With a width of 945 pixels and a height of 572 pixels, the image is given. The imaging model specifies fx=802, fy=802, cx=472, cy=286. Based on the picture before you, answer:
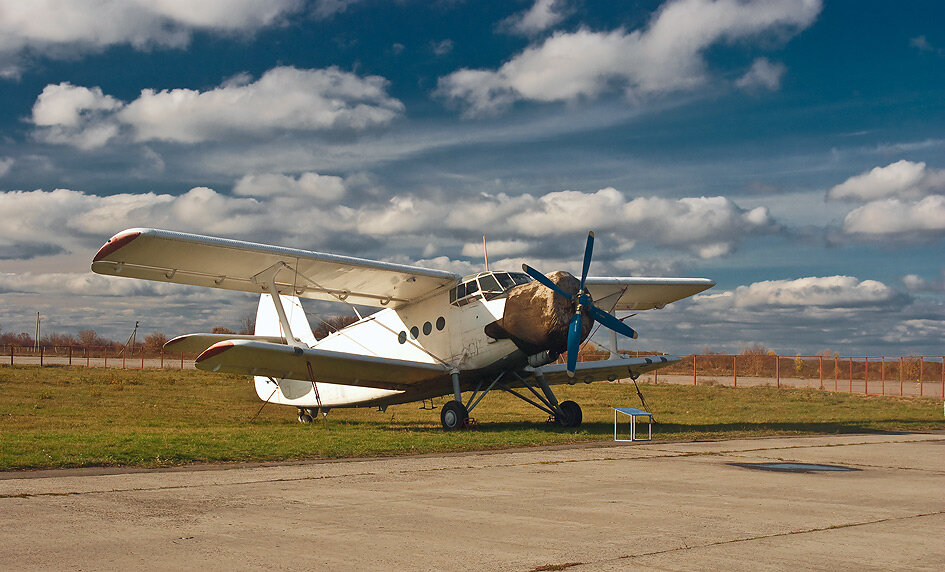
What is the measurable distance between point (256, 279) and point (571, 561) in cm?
1410

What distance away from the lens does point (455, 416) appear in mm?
17156

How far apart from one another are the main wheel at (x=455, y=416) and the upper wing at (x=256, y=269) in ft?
9.56

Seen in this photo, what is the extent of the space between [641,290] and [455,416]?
7727 millimetres

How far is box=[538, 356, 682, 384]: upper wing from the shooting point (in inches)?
782

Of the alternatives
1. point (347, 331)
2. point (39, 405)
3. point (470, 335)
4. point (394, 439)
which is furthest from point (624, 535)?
point (39, 405)

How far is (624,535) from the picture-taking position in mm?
6363

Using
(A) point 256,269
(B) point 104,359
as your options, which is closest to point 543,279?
(A) point 256,269

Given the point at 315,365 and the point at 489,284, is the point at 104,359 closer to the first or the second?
the point at 315,365

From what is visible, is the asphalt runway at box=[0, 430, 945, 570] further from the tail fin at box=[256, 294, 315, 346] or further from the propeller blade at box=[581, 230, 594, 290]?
the tail fin at box=[256, 294, 315, 346]

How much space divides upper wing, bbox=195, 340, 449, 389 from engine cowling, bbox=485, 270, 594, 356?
2.44 m

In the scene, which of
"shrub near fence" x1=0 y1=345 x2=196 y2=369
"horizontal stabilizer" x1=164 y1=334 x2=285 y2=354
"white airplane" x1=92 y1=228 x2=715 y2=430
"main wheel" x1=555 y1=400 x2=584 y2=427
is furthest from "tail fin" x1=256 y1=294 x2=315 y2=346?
"shrub near fence" x1=0 y1=345 x2=196 y2=369

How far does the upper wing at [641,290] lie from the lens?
69.1 ft

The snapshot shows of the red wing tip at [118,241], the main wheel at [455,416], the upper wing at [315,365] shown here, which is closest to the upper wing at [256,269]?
the red wing tip at [118,241]

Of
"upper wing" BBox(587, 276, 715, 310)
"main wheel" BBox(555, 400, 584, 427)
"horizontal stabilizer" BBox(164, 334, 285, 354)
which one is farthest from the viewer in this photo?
"upper wing" BBox(587, 276, 715, 310)
